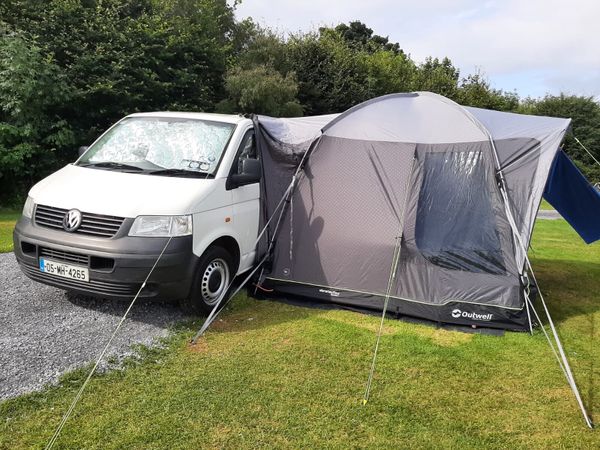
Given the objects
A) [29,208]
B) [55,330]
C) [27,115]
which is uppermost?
[27,115]

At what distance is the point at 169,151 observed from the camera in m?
5.27

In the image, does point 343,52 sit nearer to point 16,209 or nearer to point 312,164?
point 16,209

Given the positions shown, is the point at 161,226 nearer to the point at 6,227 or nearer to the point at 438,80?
the point at 6,227

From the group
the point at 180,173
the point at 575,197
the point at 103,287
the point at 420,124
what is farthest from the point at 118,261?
the point at 575,197

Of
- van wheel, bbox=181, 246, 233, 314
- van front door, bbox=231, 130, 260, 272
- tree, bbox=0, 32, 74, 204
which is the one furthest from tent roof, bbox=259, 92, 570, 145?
tree, bbox=0, 32, 74, 204

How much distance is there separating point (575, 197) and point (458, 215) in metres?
2.13

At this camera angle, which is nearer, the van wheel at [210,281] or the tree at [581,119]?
the van wheel at [210,281]

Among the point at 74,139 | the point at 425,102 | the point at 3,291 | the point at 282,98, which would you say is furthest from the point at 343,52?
the point at 3,291

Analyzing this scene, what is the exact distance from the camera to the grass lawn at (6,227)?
7.26 m

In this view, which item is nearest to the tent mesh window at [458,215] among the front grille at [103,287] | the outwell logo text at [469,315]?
the outwell logo text at [469,315]

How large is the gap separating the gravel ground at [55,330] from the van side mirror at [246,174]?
4.71 feet

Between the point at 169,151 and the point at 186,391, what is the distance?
2656mm

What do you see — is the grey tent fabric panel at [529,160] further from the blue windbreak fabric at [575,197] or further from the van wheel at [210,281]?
the van wheel at [210,281]

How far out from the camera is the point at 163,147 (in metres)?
5.32
